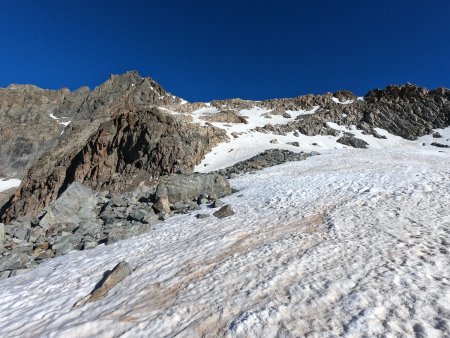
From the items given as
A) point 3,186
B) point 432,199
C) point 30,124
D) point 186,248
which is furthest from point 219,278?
point 30,124

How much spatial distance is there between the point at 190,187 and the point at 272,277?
13.1 m

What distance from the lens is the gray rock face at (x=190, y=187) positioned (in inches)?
771

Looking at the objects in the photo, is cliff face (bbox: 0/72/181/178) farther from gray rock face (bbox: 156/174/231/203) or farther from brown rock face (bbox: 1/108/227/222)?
gray rock face (bbox: 156/174/231/203)

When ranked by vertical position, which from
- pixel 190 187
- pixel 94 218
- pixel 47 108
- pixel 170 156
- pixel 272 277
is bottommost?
pixel 272 277

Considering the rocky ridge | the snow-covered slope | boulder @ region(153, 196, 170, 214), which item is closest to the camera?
the snow-covered slope

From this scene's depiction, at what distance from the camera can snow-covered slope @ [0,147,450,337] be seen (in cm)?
568

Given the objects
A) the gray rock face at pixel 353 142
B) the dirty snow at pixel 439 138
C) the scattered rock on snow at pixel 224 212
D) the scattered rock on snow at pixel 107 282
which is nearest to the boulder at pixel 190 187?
the scattered rock on snow at pixel 224 212

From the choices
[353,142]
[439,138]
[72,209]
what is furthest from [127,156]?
[439,138]

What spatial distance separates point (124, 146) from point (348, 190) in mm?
33638

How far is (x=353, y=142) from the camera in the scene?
5006 centimetres

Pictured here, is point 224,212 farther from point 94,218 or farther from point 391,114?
point 391,114

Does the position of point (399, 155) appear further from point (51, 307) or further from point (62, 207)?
point (51, 307)

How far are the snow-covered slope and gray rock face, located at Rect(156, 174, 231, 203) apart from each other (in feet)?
16.3

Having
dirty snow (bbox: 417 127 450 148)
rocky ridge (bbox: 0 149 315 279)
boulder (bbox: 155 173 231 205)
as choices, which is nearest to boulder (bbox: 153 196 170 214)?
rocky ridge (bbox: 0 149 315 279)
